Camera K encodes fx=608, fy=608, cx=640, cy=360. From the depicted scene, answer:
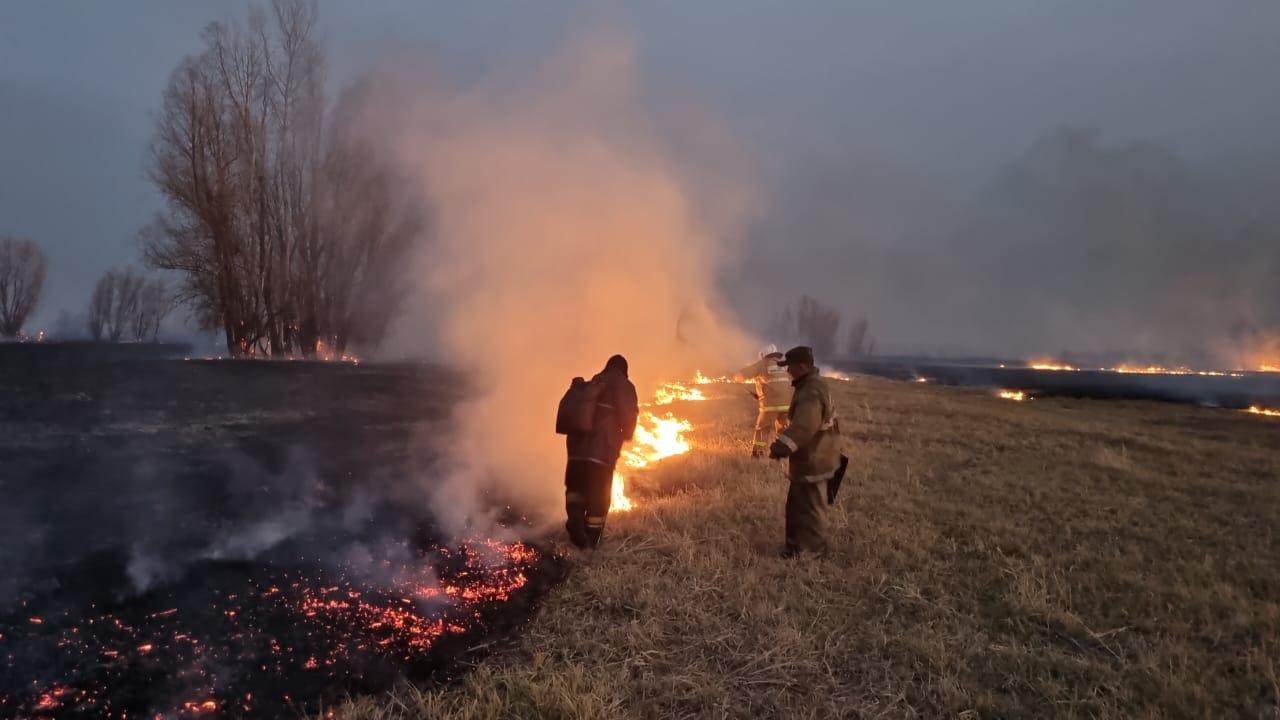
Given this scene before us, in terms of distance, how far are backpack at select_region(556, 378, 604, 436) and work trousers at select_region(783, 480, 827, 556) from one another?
2462mm

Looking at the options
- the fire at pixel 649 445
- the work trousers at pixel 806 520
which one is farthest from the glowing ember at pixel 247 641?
the work trousers at pixel 806 520

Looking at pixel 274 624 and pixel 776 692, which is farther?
pixel 274 624

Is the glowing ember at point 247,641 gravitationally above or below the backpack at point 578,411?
below

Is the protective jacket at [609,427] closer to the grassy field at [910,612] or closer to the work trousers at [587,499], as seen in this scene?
the work trousers at [587,499]

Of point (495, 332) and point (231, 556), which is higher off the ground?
point (495, 332)

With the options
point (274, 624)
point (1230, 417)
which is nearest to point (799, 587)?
point (274, 624)

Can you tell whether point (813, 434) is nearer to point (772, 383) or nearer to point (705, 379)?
point (772, 383)

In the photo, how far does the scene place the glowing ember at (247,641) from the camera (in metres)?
4.21

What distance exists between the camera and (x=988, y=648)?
5004 mm

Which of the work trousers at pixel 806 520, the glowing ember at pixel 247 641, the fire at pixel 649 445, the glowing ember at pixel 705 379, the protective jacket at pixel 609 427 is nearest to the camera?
the glowing ember at pixel 247 641

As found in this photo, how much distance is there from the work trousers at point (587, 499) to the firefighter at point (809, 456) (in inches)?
80.8

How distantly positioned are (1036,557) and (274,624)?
783cm

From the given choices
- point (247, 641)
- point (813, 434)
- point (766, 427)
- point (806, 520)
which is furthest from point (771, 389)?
point (247, 641)

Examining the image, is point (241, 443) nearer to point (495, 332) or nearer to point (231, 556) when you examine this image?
point (231, 556)
